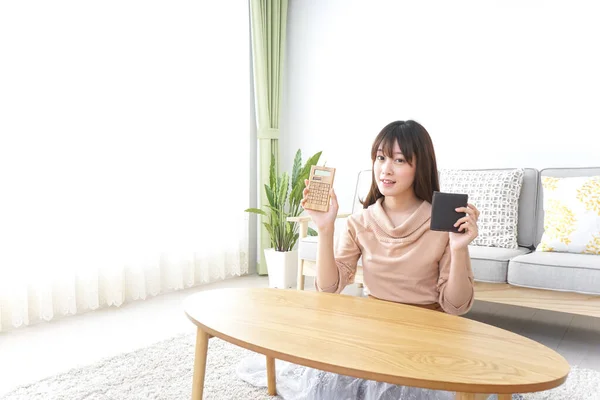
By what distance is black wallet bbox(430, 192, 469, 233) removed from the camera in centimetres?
123

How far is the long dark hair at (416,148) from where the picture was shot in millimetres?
1400

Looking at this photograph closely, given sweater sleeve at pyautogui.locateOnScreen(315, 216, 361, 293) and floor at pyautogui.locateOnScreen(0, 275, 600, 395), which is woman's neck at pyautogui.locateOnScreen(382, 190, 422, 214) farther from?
floor at pyautogui.locateOnScreen(0, 275, 600, 395)

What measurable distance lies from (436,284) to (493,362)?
19.5 inches

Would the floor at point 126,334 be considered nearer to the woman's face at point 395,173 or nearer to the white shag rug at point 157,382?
the white shag rug at point 157,382

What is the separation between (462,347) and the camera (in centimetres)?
100

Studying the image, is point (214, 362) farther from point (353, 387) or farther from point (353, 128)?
point (353, 128)

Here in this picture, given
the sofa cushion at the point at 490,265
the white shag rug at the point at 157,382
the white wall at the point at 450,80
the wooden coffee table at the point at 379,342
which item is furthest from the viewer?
the white wall at the point at 450,80

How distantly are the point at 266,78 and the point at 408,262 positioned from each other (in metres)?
2.47

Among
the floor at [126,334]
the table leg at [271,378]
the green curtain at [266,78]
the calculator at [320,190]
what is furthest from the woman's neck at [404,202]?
the green curtain at [266,78]

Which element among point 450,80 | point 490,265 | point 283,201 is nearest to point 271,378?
point 490,265

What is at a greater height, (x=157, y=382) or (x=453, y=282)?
(x=453, y=282)

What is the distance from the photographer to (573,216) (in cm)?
228

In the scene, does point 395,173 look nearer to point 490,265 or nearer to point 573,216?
point 490,265

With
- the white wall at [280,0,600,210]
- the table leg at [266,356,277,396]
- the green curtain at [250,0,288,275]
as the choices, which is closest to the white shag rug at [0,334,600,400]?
the table leg at [266,356,277,396]
